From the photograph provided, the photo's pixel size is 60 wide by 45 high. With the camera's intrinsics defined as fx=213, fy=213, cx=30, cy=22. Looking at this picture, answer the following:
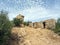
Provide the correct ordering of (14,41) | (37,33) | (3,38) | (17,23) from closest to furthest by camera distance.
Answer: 1. (3,38)
2. (14,41)
3. (37,33)
4. (17,23)

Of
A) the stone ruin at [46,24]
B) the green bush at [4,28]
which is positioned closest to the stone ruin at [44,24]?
the stone ruin at [46,24]

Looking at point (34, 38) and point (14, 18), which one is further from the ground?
point (14, 18)

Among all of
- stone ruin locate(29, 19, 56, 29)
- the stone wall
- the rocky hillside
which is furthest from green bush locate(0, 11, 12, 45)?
the stone wall

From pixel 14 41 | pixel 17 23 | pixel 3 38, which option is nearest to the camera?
pixel 3 38

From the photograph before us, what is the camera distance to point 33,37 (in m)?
38.4

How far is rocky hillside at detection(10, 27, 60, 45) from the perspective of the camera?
3684cm

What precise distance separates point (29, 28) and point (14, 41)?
587 centimetres

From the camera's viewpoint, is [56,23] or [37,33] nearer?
[37,33]

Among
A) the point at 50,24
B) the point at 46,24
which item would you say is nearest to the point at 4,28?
the point at 46,24

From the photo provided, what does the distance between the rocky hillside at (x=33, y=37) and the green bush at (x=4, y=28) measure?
2.02m

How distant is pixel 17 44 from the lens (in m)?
36.2

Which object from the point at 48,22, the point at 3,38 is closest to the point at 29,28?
the point at 48,22

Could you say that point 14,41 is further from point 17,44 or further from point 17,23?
point 17,23

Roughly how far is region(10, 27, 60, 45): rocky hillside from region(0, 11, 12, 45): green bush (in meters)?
2.02
